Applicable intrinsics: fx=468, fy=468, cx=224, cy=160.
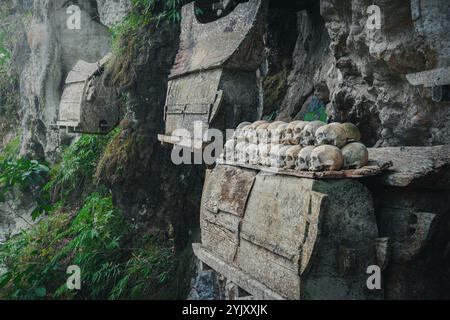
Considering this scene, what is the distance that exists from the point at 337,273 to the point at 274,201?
0.70 meters

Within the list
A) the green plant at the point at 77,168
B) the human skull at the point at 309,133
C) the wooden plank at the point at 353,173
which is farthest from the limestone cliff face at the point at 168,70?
the human skull at the point at 309,133

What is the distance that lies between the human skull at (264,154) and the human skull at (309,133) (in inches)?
13.6

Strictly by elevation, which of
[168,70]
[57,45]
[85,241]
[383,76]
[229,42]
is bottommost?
[85,241]

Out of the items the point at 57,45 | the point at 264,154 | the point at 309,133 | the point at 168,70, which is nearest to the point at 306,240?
the point at 309,133

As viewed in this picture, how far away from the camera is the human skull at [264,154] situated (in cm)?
373

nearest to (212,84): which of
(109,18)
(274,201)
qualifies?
(274,201)

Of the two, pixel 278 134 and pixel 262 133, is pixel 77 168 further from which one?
pixel 278 134

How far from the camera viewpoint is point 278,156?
11.7 ft

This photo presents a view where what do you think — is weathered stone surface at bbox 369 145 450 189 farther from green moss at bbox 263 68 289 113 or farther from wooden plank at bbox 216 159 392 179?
green moss at bbox 263 68 289 113

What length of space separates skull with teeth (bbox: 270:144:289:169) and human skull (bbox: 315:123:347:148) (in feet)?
1.03

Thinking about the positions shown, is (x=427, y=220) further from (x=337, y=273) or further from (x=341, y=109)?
(x=341, y=109)

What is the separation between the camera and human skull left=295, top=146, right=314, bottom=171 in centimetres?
327

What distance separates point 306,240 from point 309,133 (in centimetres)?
82

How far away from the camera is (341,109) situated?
4574 mm
